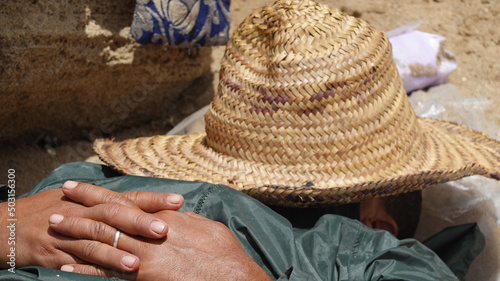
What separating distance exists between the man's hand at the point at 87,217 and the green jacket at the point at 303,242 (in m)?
0.18

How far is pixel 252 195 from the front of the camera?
1.66m

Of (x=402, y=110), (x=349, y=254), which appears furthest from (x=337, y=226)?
(x=402, y=110)

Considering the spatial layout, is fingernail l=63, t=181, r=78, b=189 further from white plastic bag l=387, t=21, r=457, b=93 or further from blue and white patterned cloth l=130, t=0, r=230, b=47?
white plastic bag l=387, t=21, r=457, b=93

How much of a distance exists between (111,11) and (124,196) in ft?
4.96

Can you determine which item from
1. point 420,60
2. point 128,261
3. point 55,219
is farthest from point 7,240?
point 420,60

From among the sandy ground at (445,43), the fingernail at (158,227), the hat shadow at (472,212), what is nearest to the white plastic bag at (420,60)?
the sandy ground at (445,43)

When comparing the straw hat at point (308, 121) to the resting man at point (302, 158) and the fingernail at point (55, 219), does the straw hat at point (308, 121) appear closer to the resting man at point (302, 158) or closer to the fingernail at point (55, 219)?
the resting man at point (302, 158)

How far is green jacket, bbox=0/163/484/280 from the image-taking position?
149cm

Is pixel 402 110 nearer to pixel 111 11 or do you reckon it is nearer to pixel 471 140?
pixel 471 140

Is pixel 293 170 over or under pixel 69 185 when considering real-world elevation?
under

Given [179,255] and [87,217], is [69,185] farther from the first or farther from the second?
[179,255]

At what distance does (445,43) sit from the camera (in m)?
3.63

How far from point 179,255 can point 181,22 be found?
1.60 metres

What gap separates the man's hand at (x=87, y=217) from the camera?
1299 mm
